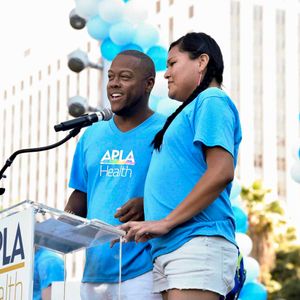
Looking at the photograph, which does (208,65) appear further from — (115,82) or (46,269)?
(46,269)

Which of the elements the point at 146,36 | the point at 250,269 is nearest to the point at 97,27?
the point at 146,36

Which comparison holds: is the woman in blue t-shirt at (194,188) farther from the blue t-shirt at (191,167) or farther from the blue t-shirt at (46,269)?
the blue t-shirt at (46,269)

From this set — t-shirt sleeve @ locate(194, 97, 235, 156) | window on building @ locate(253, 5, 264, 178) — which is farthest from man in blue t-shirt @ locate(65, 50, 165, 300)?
window on building @ locate(253, 5, 264, 178)

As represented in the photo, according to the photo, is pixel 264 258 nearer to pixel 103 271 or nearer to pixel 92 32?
pixel 92 32

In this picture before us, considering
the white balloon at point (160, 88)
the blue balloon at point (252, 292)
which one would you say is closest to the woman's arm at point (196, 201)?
the white balloon at point (160, 88)

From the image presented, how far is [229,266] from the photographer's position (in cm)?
350

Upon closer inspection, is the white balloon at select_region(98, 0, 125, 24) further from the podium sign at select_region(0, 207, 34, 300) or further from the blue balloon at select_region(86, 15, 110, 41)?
the podium sign at select_region(0, 207, 34, 300)

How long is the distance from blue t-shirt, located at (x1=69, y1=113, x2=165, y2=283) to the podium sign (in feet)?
1.46

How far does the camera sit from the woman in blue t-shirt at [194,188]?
3.44 meters

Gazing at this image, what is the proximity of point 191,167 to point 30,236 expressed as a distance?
658 mm

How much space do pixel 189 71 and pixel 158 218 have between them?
0.57m

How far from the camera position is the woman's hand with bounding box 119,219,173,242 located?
11.3ft

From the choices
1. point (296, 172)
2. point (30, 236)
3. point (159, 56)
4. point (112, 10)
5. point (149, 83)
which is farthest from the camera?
point (296, 172)

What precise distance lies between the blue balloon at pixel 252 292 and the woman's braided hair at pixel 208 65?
5617mm
